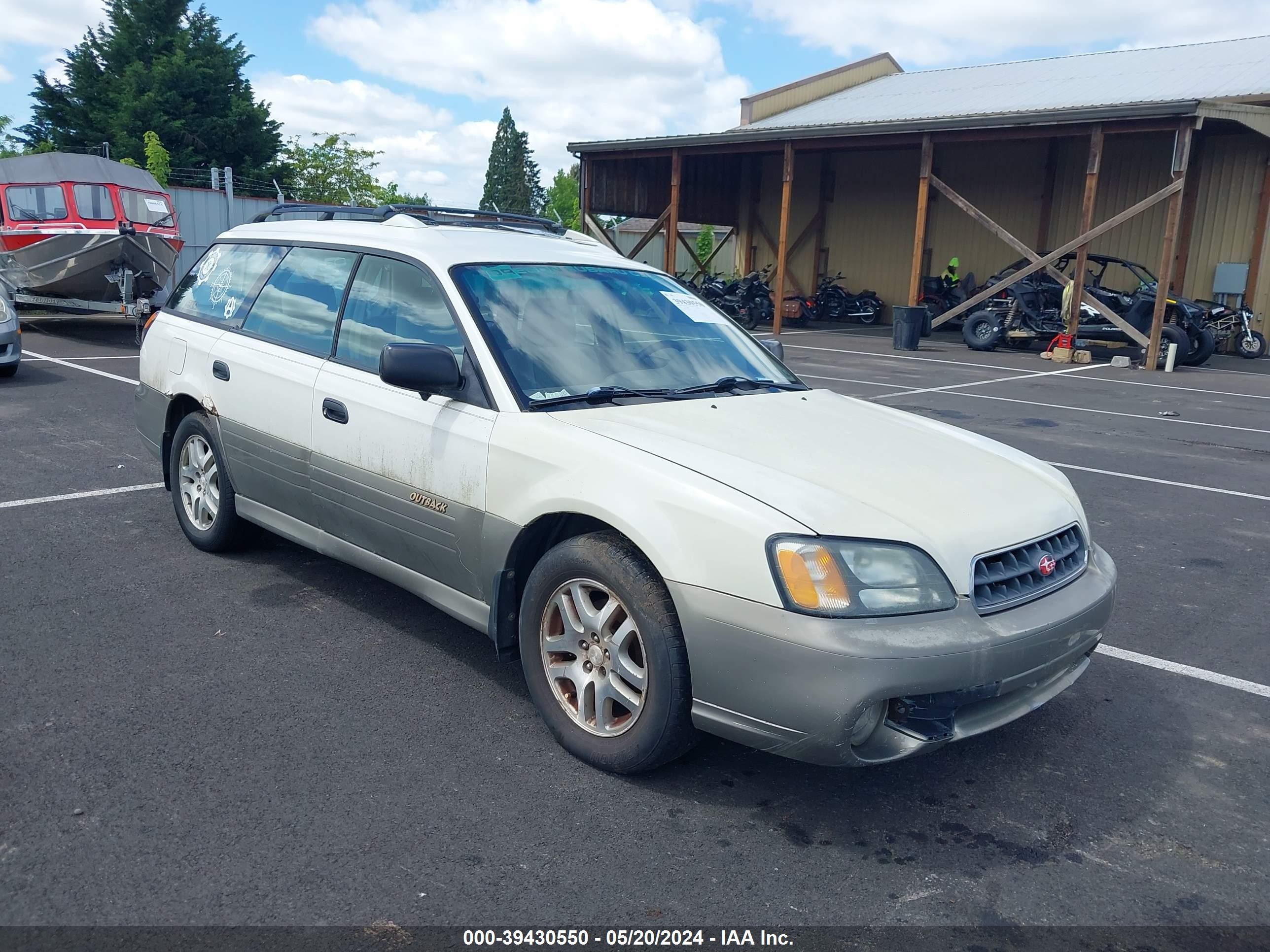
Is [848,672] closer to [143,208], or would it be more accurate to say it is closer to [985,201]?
[143,208]

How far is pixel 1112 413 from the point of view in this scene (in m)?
12.0

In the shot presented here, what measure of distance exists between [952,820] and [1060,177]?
24.7 m

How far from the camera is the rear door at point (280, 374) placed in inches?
172

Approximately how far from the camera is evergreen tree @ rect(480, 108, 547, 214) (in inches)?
3656

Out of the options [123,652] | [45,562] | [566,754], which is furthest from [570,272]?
[45,562]

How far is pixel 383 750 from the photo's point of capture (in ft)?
10.9

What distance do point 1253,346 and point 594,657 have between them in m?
20.7

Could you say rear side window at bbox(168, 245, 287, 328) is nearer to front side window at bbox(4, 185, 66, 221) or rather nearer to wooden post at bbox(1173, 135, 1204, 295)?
front side window at bbox(4, 185, 66, 221)

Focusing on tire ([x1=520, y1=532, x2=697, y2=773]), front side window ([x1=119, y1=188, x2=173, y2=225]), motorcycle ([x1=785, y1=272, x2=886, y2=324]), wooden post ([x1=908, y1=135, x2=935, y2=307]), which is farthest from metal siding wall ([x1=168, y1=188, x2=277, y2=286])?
tire ([x1=520, y1=532, x2=697, y2=773])

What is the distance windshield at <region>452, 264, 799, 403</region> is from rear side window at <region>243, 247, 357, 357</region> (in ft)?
2.52

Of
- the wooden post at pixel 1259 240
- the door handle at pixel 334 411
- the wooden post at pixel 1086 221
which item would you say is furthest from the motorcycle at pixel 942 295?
the door handle at pixel 334 411

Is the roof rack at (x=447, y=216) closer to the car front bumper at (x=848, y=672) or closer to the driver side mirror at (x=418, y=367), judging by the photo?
the driver side mirror at (x=418, y=367)

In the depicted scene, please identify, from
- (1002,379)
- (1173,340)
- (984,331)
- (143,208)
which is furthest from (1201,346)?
(143,208)

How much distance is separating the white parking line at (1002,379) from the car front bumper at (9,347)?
980cm
